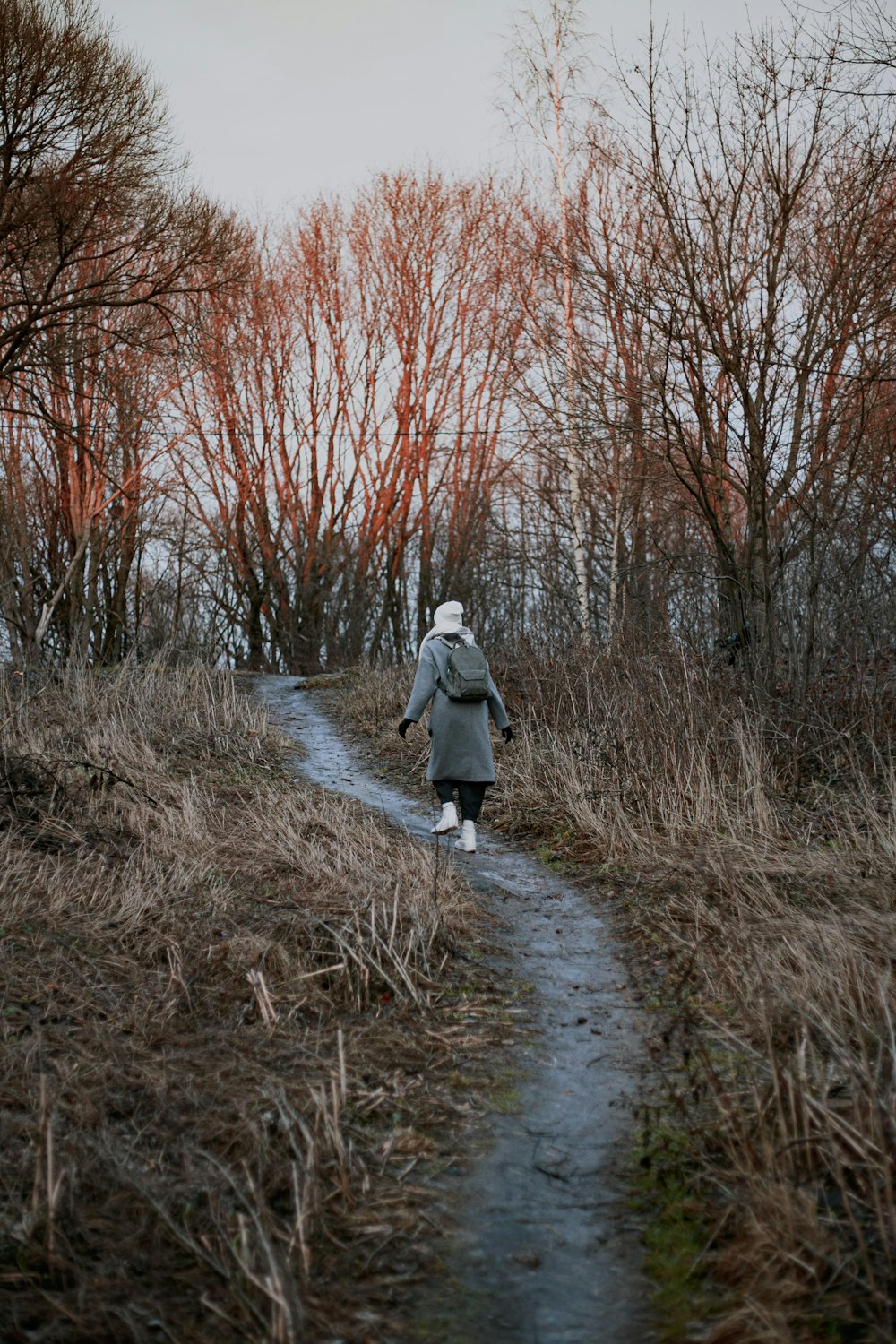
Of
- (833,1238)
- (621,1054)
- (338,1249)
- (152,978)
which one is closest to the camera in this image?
(833,1238)

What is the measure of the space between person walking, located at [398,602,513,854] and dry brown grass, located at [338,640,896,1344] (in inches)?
26.9

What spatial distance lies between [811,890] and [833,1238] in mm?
3063

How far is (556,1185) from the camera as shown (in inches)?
126

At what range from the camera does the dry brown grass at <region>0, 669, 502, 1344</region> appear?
258 centimetres

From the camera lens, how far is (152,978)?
181 inches

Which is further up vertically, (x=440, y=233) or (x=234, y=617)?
(x=440, y=233)

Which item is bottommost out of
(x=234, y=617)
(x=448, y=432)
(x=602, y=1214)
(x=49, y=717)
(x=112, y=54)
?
(x=602, y=1214)

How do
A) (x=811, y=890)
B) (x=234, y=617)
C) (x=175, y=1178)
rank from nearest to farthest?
(x=175, y=1178)
(x=811, y=890)
(x=234, y=617)

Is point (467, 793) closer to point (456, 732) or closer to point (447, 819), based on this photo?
A: point (447, 819)

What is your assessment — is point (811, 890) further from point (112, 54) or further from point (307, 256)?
point (307, 256)

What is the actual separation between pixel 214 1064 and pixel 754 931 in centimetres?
248

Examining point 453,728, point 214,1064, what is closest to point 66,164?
point 453,728

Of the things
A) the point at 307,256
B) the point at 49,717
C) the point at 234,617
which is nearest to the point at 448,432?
the point at 307,256

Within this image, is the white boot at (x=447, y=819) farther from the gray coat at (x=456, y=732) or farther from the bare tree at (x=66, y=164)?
the bare tree at (x=66, y=164)
